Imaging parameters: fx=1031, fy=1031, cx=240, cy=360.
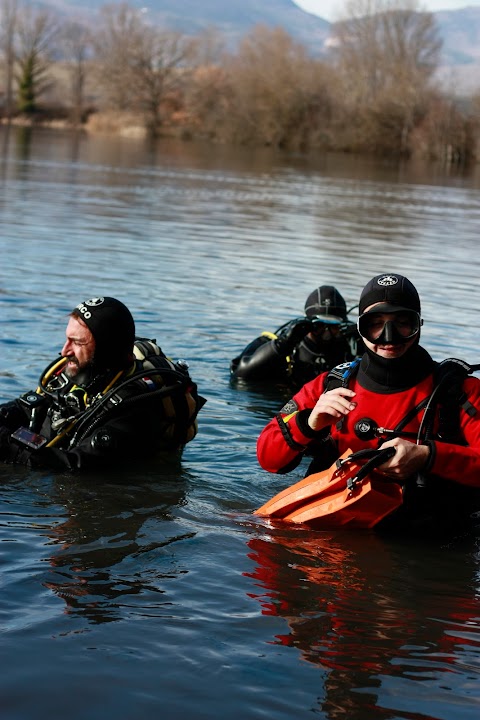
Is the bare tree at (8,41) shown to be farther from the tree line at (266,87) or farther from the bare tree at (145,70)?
the bare tree at (145,70)

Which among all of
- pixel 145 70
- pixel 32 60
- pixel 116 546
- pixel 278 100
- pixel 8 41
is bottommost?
pixel 116 546

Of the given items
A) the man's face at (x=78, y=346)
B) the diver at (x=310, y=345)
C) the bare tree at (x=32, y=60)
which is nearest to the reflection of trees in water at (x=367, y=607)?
the man's face at (x=78, y=346)

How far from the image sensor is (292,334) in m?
7.91

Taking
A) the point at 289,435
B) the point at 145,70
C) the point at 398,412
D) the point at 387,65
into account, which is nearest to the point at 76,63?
the point at 145,70

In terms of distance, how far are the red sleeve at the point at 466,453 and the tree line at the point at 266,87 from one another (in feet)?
170

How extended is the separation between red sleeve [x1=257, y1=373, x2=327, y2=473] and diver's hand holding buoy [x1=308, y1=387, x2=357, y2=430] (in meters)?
0.08

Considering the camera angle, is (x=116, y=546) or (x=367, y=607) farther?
(x=116, y=546)

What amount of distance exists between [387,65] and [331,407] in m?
70.9

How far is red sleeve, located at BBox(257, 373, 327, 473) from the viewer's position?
14.6 feet

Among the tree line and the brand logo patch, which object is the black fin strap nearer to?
the brand logo patch

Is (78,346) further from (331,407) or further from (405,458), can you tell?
(405,458)

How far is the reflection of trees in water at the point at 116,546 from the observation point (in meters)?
3.99

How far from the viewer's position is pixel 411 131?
57.1 m

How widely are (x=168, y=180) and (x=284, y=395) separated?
2141cm
